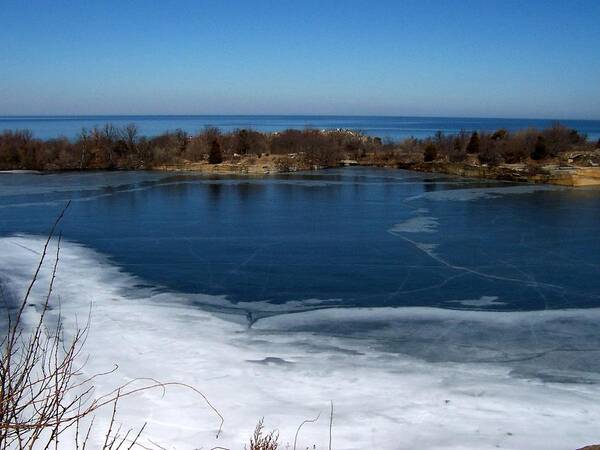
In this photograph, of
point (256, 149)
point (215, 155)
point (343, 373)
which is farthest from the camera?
point (256, 149)

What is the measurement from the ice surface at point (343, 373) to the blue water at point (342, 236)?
951 mm

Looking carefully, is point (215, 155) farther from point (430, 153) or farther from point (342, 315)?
point (342, 315)

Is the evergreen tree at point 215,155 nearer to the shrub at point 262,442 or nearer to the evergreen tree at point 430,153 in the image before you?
the evergreen tree at point 430,153

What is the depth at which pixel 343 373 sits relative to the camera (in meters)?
6.92

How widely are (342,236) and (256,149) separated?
22.0 metres

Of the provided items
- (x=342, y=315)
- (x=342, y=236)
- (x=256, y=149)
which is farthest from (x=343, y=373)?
(x=256, y=149)

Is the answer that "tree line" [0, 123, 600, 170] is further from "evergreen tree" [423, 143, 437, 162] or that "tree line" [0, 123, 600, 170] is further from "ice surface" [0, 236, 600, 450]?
"ice surface" [0, 236, 600, 450]

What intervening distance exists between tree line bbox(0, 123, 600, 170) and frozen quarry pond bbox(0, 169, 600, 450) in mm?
13762

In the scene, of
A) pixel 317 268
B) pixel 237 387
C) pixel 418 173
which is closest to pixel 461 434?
pixel 237 387

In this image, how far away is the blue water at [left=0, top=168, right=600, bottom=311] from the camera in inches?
405

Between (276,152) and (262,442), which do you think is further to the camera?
(276,152)

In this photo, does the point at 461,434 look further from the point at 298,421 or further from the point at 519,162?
the point at 519,162

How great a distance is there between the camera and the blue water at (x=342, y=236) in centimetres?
1030

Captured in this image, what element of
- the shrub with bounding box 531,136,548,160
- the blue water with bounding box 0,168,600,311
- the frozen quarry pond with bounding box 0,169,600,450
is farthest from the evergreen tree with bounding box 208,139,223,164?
the shrub with bounding box 531,136,548,160
